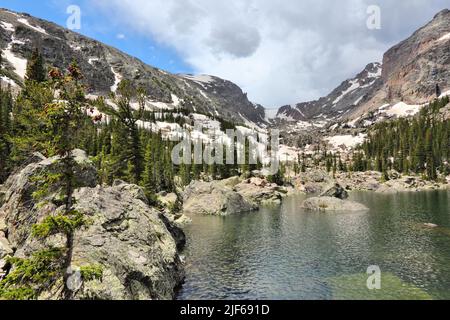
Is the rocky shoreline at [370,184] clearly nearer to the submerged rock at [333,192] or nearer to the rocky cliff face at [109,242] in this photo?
the submerged rock at [333,192]

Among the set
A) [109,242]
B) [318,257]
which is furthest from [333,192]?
[109,242]

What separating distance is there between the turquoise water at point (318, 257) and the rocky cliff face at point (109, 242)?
4254 millimetres

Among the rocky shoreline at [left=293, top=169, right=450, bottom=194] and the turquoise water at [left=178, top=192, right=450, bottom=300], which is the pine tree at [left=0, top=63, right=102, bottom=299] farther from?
the rocky shoreline at [left=293, top=169, right=450, bottom=194]

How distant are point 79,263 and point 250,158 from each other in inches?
4880

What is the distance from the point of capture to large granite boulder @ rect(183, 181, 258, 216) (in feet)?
270

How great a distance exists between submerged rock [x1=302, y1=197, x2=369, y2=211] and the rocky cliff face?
52725 mm

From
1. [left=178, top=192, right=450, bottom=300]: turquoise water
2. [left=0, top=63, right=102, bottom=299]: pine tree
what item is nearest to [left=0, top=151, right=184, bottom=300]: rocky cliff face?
[left=0, top=63, right=102, bottom=299]: pine tree

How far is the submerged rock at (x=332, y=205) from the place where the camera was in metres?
80.8

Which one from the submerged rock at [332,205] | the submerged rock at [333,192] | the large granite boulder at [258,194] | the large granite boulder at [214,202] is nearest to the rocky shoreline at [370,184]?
the submerged rock at [333,192]

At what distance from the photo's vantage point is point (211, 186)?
91.2m

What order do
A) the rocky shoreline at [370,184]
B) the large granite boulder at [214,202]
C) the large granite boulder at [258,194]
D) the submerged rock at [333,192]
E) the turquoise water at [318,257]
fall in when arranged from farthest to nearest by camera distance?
the rocky shoreline at [370,184] → the submerged rock at [333,192] → the large granite boulder at [258,194] → the large granite boulder at [214,202] → the turquoise water at [318,257]

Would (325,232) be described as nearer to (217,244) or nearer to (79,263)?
(217,244)
